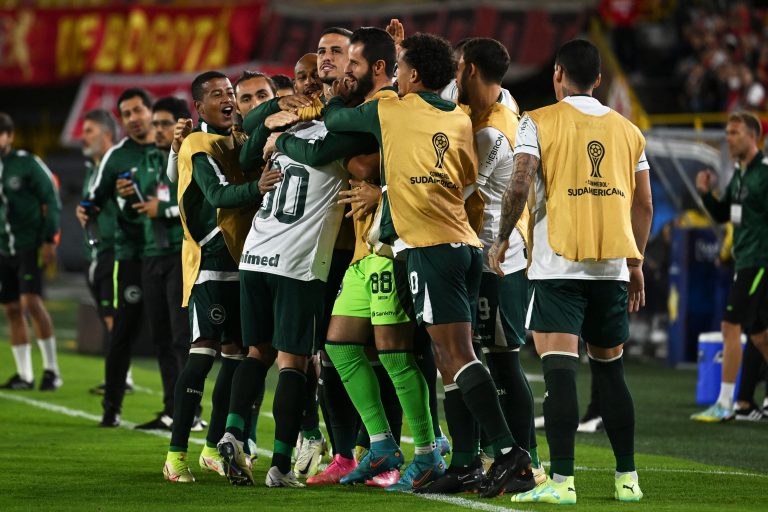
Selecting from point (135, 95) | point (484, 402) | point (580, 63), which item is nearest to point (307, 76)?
point (580, 63)

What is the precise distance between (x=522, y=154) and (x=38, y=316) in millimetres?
7375

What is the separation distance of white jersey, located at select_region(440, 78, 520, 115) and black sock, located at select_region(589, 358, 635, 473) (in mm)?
1518

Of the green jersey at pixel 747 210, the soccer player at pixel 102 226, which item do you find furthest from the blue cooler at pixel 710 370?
the soccer player at pixel 102 226

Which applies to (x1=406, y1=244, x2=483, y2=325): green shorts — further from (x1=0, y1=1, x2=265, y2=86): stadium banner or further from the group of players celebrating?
(x1=0, y1=1, x2=265, y2=86): stadium banner

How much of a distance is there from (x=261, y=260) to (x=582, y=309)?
5.39 ft

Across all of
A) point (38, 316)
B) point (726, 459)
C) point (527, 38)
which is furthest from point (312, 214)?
point (527, 38)

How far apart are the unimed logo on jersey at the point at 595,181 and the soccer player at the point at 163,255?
377 centimetres

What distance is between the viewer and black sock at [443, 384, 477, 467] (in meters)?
6.69

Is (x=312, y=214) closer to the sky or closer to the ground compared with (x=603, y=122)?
closer to the ground

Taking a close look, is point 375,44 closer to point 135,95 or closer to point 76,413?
point 135,95

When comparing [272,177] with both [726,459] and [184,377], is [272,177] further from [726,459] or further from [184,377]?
[726,459]

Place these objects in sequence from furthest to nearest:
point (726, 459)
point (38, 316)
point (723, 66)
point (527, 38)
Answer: point (527, 38), point (723, 66), point (38, 316), point (726, 459)

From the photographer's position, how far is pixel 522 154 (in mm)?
6465

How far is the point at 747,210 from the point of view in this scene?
428 inches
